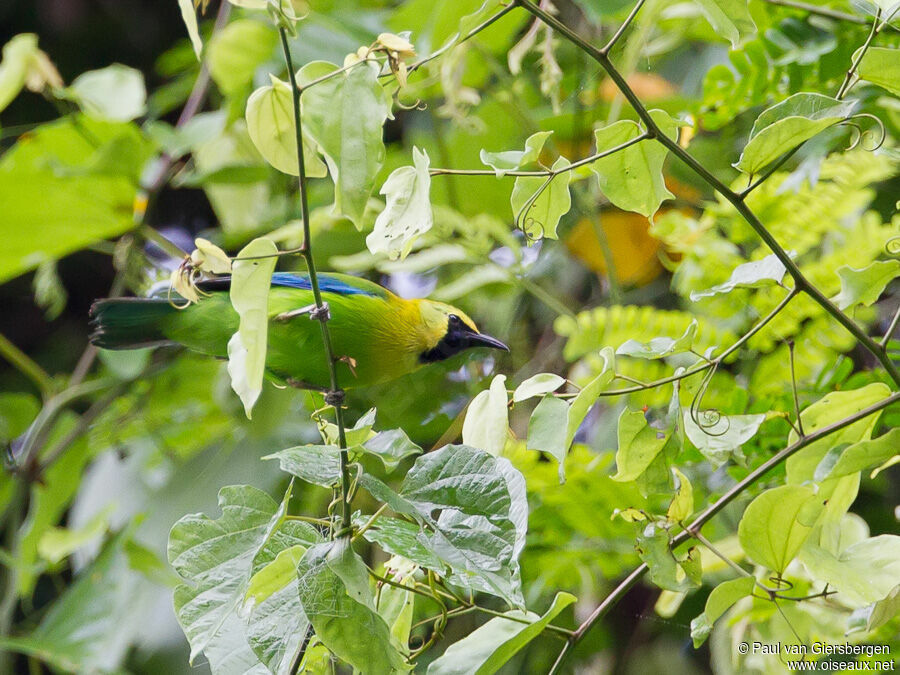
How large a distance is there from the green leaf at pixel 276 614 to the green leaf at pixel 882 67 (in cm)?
51

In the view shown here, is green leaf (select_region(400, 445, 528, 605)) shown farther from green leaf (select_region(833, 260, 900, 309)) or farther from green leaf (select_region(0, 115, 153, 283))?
green leaf (select_region(0, 115, 153, 283))

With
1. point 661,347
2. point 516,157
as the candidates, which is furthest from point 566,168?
point 661,347

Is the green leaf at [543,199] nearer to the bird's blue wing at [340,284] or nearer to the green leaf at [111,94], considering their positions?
the bird's blue wing at [340,284]

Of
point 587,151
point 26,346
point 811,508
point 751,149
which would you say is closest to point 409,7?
point 587,151

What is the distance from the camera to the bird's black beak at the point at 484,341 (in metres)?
1.20

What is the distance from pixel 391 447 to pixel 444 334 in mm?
691

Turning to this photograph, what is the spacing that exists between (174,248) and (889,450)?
1.17 meters

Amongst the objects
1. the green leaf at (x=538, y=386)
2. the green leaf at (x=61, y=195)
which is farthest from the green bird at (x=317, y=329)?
the green leaf at (x=538, y=386)

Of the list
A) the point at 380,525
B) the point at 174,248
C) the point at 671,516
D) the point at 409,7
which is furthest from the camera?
the point at 174,248

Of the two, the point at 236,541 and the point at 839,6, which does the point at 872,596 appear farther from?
the point at 839,6

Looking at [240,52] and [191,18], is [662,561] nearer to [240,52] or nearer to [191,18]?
[191,18]

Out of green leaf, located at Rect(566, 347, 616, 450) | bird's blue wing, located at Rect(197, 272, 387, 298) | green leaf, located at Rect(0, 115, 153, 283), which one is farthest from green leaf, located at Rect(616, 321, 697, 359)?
green leaf, located at Rect(0, 115, 153, 283)

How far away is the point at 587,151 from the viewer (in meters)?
1.53

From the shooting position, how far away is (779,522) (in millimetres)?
666
